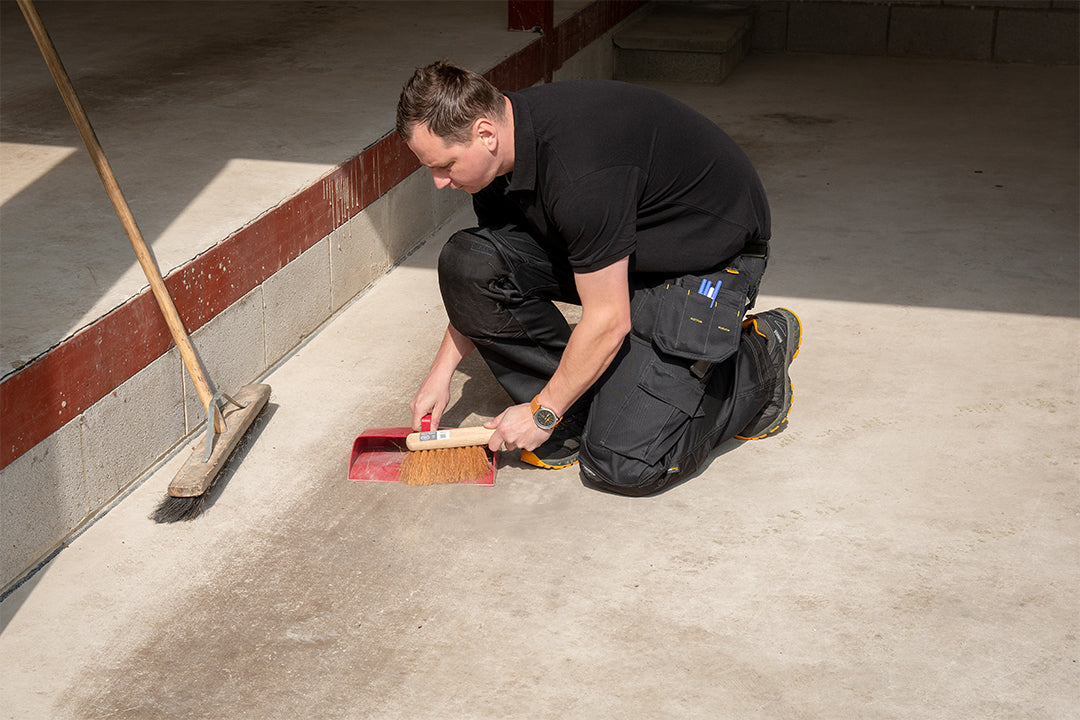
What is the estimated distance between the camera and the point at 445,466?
299 cm

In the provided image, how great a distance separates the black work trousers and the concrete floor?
0.13m

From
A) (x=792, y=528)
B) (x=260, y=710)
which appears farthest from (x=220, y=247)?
(x=792, y=528)

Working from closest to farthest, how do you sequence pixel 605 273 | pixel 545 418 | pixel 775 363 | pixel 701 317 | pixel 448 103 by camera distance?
pixel 448 103 < pixel 605 273 < pixel 545 418 < pixel 701 317 < pixel 775 363

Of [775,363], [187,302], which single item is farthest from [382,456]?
[775,363]

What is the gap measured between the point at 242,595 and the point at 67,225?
1.45 meters

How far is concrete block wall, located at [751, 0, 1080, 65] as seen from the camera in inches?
302

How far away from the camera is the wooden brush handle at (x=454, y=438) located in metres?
2.89

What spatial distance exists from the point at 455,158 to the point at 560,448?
93 cm

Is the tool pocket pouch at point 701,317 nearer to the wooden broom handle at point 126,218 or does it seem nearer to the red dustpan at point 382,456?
the red dustpan at point 382,456

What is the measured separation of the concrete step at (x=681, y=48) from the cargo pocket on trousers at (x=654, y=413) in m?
4.74

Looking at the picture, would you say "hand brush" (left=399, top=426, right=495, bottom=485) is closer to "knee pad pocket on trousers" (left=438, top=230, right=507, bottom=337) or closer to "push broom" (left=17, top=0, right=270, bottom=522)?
"knee pad pocket on trousers" (left=438, top=230, right=507, bottom=337)

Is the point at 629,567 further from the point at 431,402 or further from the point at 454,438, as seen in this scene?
the point at 431,402

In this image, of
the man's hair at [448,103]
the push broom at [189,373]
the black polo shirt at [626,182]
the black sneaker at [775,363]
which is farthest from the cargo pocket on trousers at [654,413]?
the push broom at [189,373]

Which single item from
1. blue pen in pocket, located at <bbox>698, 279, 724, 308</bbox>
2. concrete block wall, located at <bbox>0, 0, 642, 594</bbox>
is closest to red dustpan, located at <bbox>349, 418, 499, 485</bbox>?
concrete block wall, located at <bbox>0, 0, 642, 594</bbox>
